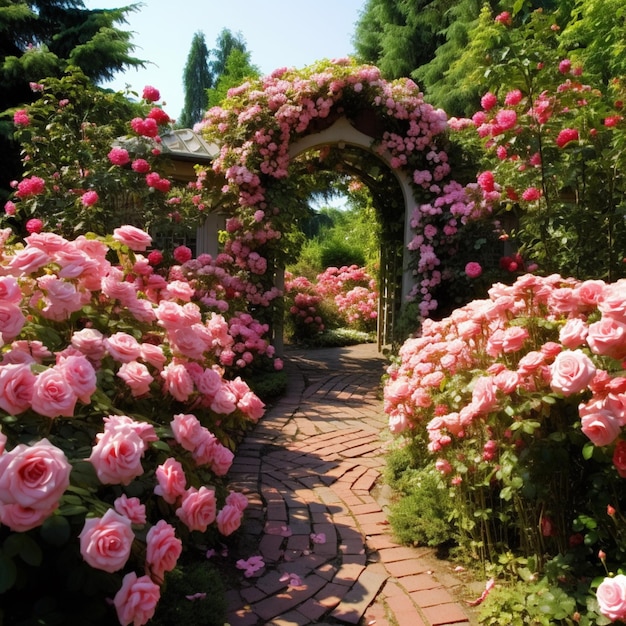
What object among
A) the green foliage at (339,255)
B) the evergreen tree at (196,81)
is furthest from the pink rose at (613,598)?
the evergreen tree at (196,81)

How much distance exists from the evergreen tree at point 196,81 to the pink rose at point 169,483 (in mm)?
30865

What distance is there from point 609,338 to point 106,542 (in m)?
1.44

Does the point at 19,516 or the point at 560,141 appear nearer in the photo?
the point at 19,516

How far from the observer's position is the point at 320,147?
23.0 ft

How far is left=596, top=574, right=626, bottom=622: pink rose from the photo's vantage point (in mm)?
1463

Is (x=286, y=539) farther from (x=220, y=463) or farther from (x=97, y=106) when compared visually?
(x=97, y=106)

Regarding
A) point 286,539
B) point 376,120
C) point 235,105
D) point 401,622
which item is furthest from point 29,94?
point 401,622

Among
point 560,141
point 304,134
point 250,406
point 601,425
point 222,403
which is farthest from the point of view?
point 304,134

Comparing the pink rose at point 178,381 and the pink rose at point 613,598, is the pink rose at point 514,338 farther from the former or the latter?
the pink rose at point 178,381

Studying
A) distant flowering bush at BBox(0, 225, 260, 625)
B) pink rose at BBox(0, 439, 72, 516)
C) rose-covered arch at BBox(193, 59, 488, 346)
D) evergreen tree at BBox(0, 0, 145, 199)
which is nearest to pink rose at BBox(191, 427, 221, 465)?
distant flowering bush at BBox(0, 225, 260, 625)

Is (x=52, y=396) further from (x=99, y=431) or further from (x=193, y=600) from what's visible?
(x=193, y=600)

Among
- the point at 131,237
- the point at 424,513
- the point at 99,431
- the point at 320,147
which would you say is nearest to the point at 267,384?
the point at 424,513

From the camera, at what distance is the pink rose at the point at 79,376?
1.51 m

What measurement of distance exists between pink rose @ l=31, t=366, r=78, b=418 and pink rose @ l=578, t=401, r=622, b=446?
4.74ft
